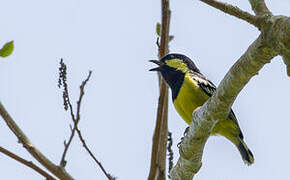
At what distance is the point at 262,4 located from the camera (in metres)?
2.74

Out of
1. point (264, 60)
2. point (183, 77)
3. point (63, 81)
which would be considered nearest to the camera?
point (264, 60)

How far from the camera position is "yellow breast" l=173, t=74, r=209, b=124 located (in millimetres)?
5078

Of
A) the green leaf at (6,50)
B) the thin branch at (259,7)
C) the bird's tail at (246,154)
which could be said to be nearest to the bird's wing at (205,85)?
the bird's tail at (246,154)

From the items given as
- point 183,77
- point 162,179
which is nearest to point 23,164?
point 162,179

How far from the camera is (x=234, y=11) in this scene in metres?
2.63

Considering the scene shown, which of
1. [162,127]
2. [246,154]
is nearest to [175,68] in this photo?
[246,154]

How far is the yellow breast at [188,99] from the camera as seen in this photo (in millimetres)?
5078

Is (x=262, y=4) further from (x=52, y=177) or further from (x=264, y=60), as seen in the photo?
(x=52, y=177)

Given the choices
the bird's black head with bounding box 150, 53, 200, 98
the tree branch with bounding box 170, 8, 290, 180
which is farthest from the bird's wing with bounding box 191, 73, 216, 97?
the tree branch with bounding box 170, 8, 290, 180

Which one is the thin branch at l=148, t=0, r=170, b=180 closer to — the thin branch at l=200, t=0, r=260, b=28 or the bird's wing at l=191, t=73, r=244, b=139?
the thin branch at l=200, t=0, r=260, b=28

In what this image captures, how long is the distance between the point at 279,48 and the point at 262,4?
0.49 meters

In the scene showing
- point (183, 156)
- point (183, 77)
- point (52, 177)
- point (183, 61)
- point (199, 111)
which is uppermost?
point (183, 61)

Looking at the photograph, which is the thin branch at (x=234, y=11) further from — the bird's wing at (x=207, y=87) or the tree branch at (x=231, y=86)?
the bird's wing at (x=207, y=87)

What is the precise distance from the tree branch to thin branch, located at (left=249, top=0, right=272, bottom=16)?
20cm
